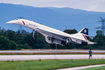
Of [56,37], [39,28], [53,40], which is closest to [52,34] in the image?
[56,37]

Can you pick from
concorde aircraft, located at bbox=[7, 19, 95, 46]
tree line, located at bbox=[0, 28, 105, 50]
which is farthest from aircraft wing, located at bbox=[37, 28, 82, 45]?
tree line, located at bbox=[0, 28, 105, 50]

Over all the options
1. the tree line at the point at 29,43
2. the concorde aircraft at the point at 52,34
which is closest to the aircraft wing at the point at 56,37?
the concorde aircraft at the point at 52,34

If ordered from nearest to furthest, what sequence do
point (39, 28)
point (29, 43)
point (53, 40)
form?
point (39, 28) → point (53, 40) → point (29, 43)

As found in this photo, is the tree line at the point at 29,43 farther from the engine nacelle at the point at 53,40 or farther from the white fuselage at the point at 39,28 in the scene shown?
the white fuselage at the point at 39,28

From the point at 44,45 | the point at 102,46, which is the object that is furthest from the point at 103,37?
the point at 44,45

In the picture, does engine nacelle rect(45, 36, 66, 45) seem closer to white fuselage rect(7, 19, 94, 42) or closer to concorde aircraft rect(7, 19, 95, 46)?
concorde aircraft rect(7, 19, 95, 46)

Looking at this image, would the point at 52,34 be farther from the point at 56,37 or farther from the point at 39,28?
the point at 39,28

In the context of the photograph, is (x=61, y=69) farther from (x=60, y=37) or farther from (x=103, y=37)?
(x=103, y=37)

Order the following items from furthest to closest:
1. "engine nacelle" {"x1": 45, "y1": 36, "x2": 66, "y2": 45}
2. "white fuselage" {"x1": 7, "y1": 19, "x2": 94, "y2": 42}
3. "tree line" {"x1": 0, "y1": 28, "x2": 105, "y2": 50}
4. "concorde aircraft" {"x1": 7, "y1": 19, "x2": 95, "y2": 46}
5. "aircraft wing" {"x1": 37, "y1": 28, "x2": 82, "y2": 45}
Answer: "tree line" {"x1": 0, "y1": 28, "x2": 105, "y2": 50}
"engine nacelle" {"x1": 45, "y1": 36, "x2": 66, "y2": 45}
"aircraft wing" {"x1": 37, "y1": 28, "x2": 82, "y2": 45}
"concorde aircraft" {"x1": 7, "y1": 19, "x2": 95, "y2": 46}
"white fuselage" {"x1": 7, "y1": 19, "x2": 94, "y2": 42}

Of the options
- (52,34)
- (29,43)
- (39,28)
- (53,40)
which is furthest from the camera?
(29,43)

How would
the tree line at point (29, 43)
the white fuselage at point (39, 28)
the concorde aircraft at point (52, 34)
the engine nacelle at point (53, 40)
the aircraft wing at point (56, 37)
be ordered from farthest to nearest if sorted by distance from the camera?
the tree line at point (29, 43)
the engine nacelle at point (53, 40)
the aircraft wing at point (56, 37)
the concorde aircraft at point (52, 34)
the white fuselage at point (39, 28)

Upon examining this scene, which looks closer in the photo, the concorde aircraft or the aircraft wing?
the concorde aircraft

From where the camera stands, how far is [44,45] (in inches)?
2685

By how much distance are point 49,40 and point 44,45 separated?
63.2ft
